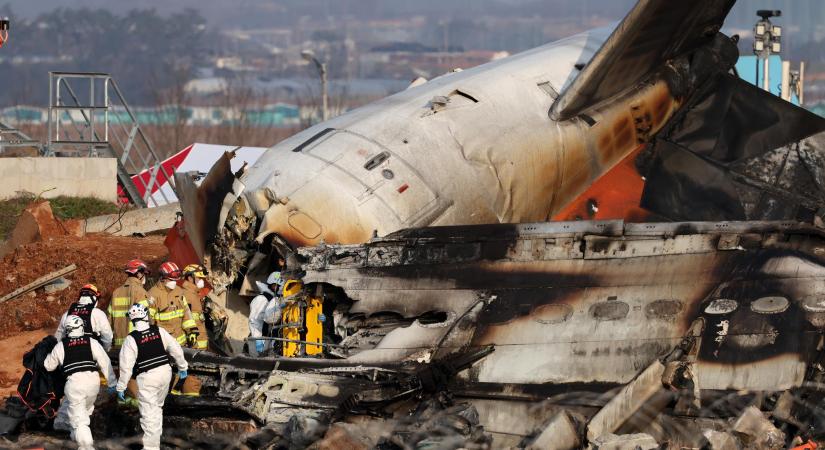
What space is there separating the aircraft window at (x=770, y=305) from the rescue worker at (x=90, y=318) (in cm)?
761

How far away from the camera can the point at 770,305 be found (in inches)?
567

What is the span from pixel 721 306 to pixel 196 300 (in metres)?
6.51

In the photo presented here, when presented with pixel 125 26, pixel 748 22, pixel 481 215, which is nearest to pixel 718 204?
pixel 481 215

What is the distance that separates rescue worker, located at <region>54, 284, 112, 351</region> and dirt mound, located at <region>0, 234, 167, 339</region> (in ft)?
20.0

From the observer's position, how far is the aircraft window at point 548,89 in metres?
20.0

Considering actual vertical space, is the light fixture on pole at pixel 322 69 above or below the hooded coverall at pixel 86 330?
above

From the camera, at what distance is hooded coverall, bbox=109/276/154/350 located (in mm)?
16531

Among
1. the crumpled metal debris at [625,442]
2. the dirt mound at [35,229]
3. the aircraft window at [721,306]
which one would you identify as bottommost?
the dirt mound at [35,229]

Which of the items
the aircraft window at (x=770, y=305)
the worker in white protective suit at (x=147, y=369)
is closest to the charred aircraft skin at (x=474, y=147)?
the worker in white protective suit at (x=147, y=369)

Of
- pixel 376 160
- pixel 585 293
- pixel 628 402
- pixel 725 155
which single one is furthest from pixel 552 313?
pixel 725 155

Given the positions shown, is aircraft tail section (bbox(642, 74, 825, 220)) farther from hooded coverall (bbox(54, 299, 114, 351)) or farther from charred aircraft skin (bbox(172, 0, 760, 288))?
hooded coverall (bbox(54, 299, 114, 351))

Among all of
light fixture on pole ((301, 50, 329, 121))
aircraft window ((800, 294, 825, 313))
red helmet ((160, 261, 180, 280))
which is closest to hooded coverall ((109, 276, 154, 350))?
red helmet ((160, 261, 180, 280))

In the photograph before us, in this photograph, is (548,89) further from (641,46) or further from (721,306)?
(721,306)

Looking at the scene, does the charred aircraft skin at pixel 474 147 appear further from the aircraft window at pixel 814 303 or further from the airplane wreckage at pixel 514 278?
the aircraft window at pixel 814 303
